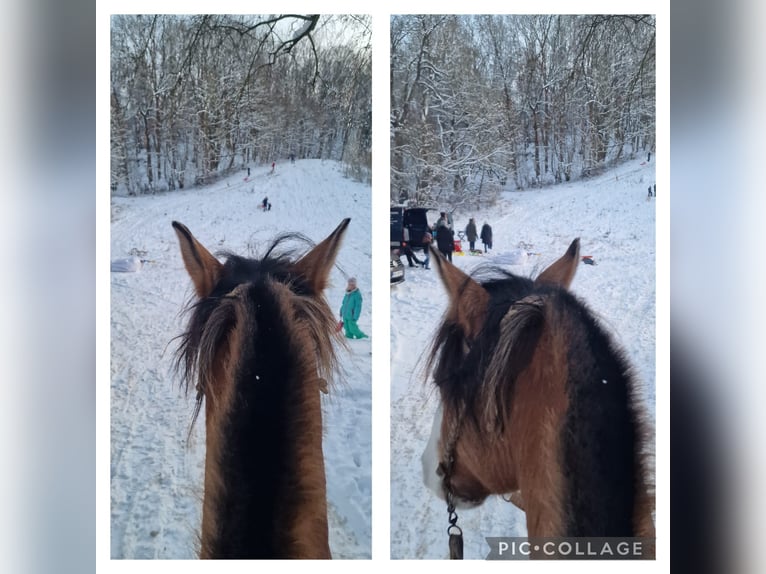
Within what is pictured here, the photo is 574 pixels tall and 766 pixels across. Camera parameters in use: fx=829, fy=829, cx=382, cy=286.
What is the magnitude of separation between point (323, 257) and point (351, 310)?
180 millimetres

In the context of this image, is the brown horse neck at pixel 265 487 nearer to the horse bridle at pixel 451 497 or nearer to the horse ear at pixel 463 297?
the horse bridle at pixel 451 497

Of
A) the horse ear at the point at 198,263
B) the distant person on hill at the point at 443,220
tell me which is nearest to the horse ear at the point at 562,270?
the distant person on hill at the point at 443,220

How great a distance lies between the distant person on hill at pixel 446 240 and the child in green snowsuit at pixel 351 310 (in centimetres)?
28

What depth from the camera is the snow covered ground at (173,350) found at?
2459mm

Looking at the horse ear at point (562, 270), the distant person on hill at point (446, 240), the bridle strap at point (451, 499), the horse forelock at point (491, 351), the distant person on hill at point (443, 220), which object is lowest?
the bridle strap at point (451, 499)

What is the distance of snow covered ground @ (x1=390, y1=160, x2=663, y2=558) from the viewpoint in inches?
96.7

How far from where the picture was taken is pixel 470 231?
8.13 ft

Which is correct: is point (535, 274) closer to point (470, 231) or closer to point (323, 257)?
point (470, 231)

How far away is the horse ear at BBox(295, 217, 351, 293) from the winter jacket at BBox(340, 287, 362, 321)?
0.28ft

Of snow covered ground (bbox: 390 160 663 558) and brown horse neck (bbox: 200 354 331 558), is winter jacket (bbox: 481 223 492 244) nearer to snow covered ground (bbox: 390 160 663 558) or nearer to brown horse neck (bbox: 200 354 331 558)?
snow covered ground (bbox: 390 160 663 558)
